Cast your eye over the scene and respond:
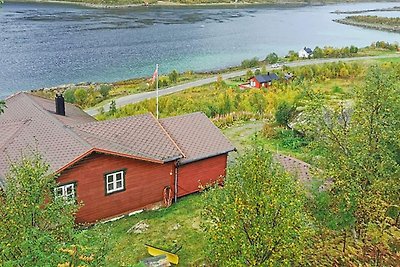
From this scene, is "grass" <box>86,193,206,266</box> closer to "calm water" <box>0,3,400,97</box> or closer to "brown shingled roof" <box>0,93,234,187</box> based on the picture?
"brown shingled roof" <box>0,93,234,187</box>

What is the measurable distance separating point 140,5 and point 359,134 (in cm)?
14132

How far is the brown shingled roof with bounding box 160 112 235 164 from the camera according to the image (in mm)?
19297

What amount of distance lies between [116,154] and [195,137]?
14.4 ft

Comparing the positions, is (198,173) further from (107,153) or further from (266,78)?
(266,78)

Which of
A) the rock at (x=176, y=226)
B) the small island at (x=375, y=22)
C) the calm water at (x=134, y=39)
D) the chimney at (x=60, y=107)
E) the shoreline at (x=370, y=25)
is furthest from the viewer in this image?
the small island at (x=375, y=22)

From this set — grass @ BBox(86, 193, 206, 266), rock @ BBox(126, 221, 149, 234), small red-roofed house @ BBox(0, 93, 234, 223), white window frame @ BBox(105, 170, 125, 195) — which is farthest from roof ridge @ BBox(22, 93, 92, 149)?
rock @ BBox(126, 221, 149, 234)

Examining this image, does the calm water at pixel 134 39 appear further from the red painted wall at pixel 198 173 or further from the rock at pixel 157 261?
the rock at pixel 157 261

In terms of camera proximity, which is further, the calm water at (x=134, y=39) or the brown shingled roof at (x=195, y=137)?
the calm water at (x=134, y=39)

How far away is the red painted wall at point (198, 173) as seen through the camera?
63.1 ft

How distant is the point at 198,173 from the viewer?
19.6 metres

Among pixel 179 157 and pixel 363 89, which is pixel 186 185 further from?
pixel 363 89

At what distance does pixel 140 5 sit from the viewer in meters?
146

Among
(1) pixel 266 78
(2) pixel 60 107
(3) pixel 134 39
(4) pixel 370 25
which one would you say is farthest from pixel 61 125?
(4) pixel 370 25

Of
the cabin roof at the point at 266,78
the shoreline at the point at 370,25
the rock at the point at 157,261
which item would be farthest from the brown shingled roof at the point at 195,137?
the shoreline at the point at 370,25
